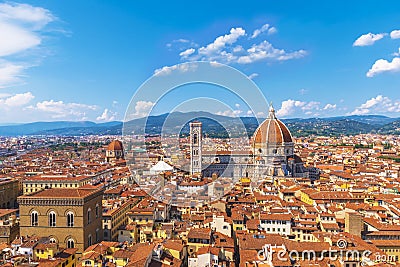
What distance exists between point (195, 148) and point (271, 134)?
298 inches

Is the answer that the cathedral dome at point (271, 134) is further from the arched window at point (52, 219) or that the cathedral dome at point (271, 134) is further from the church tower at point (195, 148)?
the arched window at point (52, 219)

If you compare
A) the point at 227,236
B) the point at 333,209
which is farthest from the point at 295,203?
the point at 227,236

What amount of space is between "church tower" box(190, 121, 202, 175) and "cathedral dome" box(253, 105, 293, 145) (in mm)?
5864

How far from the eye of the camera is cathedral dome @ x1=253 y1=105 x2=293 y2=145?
36.4 meters

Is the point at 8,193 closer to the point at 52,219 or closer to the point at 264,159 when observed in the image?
A: the point at 52,219

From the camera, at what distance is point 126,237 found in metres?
15.9

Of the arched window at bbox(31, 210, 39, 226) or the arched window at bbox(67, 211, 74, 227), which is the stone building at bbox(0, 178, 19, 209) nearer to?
the arched window at bbox(31, 210, 39, 226)

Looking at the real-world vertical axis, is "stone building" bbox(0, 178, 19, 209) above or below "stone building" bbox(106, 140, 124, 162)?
below

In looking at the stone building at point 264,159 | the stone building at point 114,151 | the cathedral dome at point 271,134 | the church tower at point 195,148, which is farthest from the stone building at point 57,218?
the stone building at point 114,151

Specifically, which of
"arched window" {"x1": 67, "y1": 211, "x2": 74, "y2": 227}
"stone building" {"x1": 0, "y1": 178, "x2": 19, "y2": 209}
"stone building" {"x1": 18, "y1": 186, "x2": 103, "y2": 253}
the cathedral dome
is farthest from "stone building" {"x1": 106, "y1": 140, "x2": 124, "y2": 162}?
"arched window" {"x1": 67, "y1": 211, "x2": 74, "y2": 227}

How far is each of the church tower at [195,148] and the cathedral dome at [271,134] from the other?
586 centimetres

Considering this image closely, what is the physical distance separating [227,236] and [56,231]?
21.7 feet

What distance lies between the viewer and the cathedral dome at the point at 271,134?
120ft

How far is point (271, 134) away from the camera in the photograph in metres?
36.7
